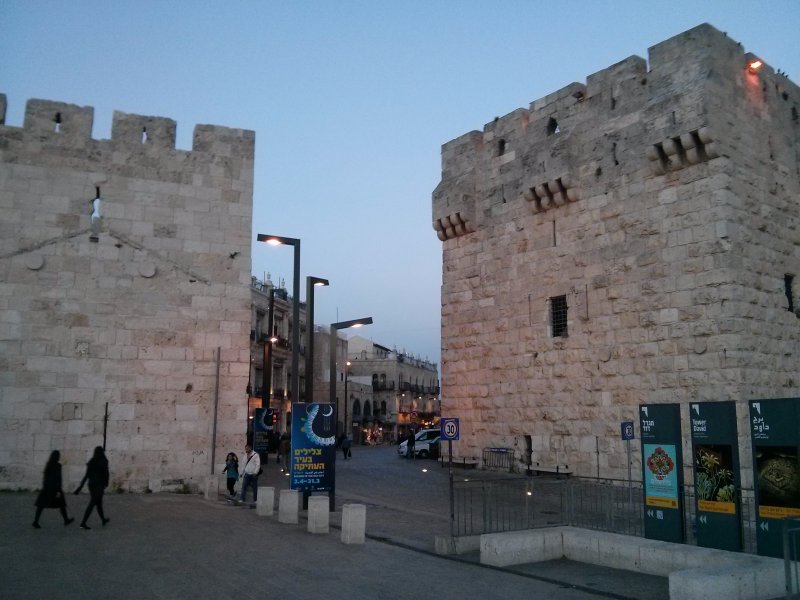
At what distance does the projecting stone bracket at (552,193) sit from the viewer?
2027 centimetres

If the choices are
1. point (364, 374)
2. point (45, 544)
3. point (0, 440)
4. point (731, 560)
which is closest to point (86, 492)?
point (0, 440)

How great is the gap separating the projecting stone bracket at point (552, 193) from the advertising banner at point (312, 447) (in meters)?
10.9

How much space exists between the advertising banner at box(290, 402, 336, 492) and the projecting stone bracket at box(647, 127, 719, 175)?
11.0 meters

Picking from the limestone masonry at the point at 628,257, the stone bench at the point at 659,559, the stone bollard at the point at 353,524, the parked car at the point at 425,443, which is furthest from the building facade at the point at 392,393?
the stone bench at the point at 659,559

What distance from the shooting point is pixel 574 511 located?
1348cm

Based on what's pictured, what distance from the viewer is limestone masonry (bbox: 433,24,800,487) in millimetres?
16578

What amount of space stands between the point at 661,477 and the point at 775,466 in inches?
68.3

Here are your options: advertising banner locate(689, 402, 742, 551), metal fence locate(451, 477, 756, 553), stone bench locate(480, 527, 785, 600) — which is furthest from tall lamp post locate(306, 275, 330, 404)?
advertising banner locate(689, 402, 742, 551)

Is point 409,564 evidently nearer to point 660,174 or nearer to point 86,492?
point 86,492

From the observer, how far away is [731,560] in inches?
306

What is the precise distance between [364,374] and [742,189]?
6045 cm

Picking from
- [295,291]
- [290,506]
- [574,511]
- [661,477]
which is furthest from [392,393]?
[661,477]

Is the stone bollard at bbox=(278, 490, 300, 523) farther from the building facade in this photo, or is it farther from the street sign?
the building facade

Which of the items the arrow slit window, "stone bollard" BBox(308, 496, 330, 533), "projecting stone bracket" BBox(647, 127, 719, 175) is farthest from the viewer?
the arrow slit window
